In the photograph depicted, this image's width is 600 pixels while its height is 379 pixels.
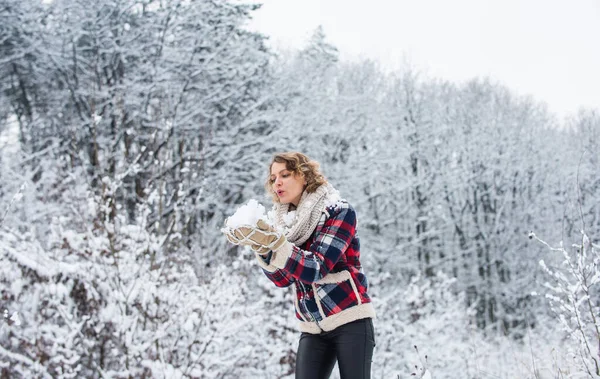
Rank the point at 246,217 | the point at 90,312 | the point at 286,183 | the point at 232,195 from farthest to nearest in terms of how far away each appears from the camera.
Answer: the point at 232,195 < the point at 90,312 < the point at 286,183 < the point at 246,217

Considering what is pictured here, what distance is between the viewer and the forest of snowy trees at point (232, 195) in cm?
500

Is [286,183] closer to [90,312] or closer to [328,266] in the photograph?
[328,266]

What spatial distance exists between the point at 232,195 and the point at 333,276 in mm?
11178

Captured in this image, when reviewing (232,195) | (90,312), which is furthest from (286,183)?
(232,195)

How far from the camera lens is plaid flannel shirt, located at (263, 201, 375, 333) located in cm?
204

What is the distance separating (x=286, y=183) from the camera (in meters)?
2.33

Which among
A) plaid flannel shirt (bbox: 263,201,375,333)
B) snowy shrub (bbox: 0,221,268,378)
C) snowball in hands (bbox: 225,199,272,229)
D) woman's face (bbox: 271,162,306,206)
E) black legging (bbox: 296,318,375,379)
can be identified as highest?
woman's face (bbox: 271,162,306,206)

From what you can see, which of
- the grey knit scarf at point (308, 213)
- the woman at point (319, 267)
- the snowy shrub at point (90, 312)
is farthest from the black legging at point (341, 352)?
the snowy shrub at point (90, 312)

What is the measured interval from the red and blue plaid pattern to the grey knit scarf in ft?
0.09

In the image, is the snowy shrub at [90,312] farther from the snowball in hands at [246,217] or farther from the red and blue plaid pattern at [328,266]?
the snowball in hands at [246,217]

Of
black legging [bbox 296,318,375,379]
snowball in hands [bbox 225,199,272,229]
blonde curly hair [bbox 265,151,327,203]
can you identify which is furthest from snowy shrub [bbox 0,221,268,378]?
snowball in hands [bbox 225,199,272,229]

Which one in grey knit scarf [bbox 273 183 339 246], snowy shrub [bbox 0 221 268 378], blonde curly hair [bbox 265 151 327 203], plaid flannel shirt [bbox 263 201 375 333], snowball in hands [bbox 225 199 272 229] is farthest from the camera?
snowy shrub [bbox 0 221 268 378]

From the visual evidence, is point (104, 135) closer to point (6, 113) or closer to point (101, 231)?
point (6, 113)

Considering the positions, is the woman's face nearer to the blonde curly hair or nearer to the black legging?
the blonde curly hair
